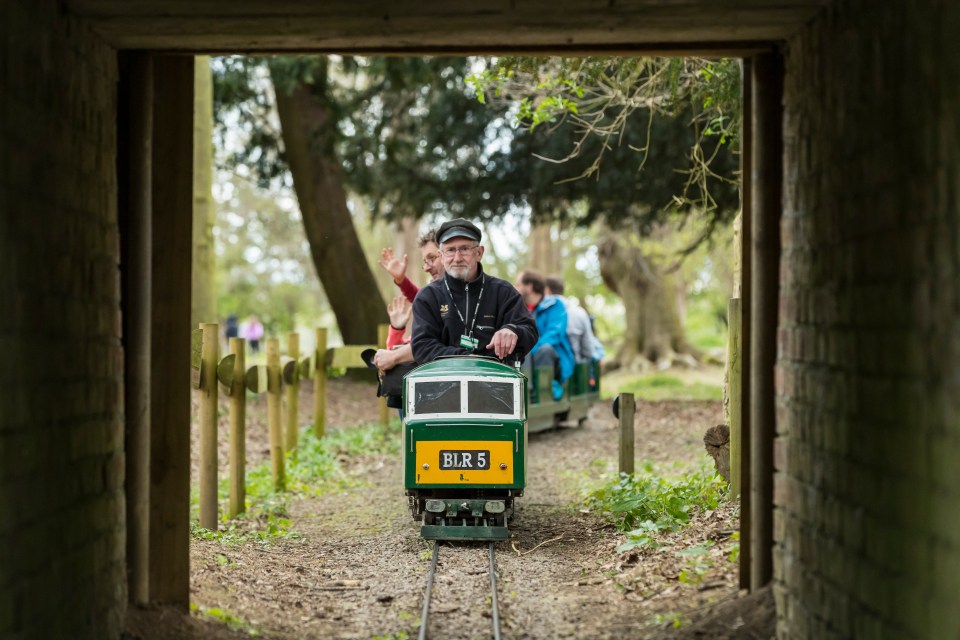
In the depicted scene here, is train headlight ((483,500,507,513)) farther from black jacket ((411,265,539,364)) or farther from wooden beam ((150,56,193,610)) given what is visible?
wooden beam ((150,56,193,610))

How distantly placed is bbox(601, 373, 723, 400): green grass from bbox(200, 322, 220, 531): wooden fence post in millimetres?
A: 12718

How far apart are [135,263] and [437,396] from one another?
289 cm

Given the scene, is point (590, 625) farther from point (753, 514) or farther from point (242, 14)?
point (242, 14)

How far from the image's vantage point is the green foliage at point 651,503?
8.63 m

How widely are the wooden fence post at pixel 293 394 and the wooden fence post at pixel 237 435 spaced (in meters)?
2.16

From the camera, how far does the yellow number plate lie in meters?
8.62

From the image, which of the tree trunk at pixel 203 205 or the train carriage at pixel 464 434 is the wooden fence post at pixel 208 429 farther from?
the tree trunk at pixel 203 205

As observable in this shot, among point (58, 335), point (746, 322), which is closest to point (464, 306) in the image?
point (746, 322)

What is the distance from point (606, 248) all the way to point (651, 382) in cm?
512

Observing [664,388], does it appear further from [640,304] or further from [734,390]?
[734,390]

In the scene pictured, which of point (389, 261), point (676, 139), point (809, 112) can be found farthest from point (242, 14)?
point (676, 139)

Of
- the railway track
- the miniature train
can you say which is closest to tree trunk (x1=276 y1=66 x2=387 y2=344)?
the miniature train

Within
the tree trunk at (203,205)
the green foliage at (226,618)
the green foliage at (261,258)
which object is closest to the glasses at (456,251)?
the green foliage at (226,618)

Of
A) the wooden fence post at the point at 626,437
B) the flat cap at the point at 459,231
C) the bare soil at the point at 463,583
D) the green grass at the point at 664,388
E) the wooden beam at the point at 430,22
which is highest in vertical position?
the wooden beam at the point at 430,22
